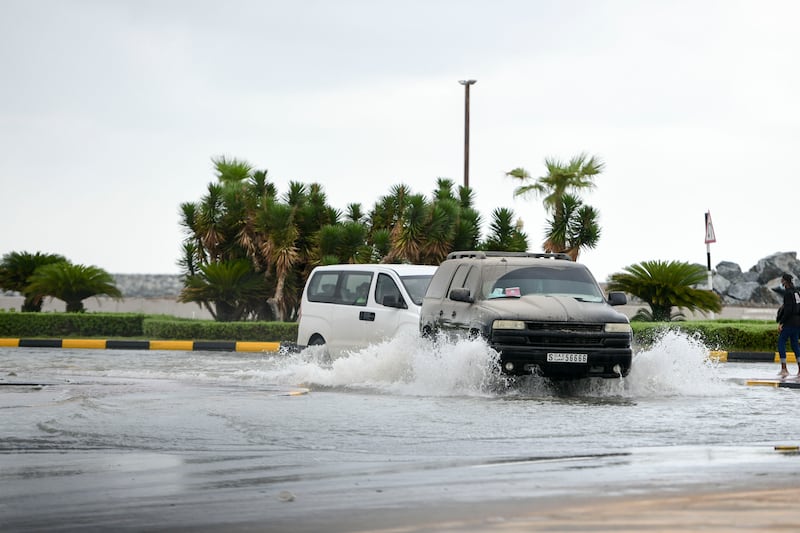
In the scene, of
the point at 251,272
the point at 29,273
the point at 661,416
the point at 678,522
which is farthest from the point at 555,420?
the point at 29,273

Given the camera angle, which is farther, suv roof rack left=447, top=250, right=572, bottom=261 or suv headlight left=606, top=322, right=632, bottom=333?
suv roof rack left=447, top=250, right=572, bottom=261

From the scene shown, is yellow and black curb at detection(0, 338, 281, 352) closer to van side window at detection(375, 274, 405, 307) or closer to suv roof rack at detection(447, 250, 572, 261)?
van side window at detection(375, 274, 405, 307)

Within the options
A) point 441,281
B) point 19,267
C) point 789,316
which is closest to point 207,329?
point 19,267

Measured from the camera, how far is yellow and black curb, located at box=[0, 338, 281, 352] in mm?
27859

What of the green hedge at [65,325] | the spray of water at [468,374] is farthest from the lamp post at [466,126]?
the spray of water at [468,374]

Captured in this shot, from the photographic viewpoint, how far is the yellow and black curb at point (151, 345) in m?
27.9

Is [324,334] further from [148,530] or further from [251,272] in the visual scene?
[251,272]

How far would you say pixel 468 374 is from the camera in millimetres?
14055

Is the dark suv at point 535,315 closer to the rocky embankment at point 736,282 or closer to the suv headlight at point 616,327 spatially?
the suv headlight at point 616,327

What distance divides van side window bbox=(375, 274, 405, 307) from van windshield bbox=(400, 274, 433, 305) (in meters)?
0.15

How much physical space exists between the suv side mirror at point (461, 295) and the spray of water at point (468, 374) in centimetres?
54

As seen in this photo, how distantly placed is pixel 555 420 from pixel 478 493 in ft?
14.7

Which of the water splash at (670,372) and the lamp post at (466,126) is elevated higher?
the lamp post at (466,126)

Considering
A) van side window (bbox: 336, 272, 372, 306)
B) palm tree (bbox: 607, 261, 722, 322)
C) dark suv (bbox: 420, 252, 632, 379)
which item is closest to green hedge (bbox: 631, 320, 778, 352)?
palm tree (bbox: 607, 261, 722, 322)
